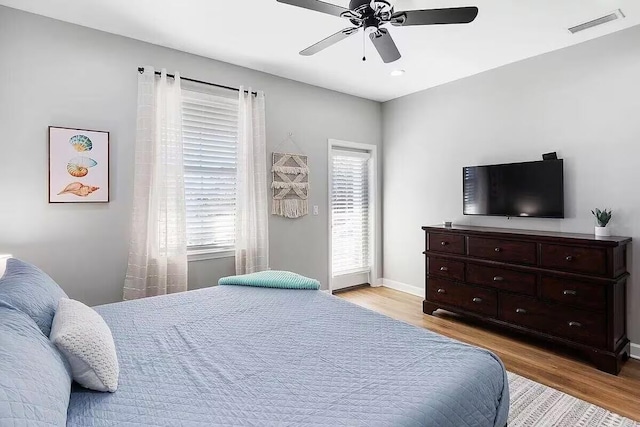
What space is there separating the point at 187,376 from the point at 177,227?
82.3 inches

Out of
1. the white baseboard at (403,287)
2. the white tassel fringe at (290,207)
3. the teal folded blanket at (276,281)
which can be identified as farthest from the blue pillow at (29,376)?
the white baseboard at (403,287)

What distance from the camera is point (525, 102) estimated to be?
11.7ft

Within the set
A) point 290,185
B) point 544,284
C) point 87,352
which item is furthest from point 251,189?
point 544,284

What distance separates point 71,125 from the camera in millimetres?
2809

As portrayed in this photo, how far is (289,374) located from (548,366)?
2.50 metres

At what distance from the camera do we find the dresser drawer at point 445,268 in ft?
12.0

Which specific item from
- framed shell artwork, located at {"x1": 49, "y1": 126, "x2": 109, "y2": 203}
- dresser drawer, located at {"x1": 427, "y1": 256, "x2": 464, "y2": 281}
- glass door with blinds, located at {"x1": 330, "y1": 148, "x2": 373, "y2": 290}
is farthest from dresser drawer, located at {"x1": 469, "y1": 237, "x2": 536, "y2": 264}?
framed shell artwork, located at {"x1": 49, "y1": 126, "x2": 109, "y2": 203}

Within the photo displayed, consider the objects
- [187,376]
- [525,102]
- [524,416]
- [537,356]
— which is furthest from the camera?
[525,102]

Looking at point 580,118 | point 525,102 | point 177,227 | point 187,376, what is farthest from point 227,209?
point 580,118

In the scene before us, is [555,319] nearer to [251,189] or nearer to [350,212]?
[350,212]

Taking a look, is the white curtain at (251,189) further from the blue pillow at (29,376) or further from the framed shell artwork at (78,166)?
the blue pillow at (29,376)

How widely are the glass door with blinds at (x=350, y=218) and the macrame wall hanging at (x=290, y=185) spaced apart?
0.50 meters

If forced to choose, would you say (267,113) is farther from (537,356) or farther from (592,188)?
(537,356)

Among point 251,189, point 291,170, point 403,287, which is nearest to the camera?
point 251,189
